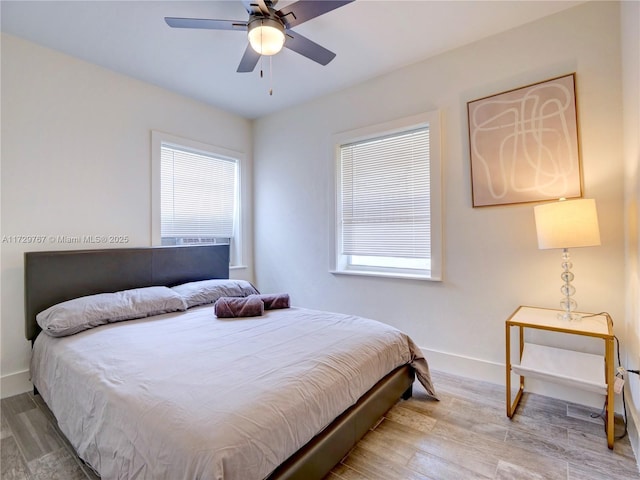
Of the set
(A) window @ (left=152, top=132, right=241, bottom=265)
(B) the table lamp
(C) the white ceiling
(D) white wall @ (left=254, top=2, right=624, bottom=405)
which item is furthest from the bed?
(C) the white ceiling

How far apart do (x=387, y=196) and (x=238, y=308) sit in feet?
5.87

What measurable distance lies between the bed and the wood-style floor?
141 millimetres

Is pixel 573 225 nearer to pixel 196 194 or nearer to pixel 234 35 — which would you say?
pixel 234 35

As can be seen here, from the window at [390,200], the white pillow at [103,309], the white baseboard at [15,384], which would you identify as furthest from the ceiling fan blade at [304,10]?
the white baseboard at [15,384]

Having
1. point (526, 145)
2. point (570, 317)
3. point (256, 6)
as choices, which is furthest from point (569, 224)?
point (256, 6)

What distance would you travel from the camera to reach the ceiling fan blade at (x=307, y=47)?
1988mm

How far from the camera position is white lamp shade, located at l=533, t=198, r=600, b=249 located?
1.82 metres

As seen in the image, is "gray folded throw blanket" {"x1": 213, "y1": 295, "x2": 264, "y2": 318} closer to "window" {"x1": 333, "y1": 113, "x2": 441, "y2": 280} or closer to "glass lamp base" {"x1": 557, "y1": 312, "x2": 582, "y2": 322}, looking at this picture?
"window" {"x1": 333, "y1": 113, "x2": 441, "y2": 280}

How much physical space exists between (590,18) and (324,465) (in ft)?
10.7

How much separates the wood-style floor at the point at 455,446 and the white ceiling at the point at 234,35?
2.80 m

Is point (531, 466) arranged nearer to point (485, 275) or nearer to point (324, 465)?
point (324, 465)

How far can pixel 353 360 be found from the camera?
1741mm

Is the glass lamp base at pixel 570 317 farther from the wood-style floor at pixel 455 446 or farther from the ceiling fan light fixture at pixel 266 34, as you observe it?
the ceiling fan light fixture at pixel 266 34

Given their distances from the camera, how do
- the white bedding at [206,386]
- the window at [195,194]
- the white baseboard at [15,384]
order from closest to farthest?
1. the white bedding at [206,386]
2. the white baseboard at [15,384]
3. the window at [195,194]
